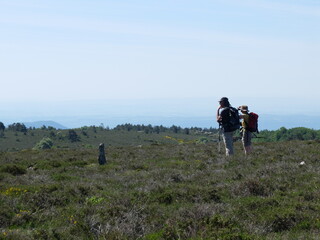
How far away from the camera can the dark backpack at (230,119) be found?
16766 millimetres

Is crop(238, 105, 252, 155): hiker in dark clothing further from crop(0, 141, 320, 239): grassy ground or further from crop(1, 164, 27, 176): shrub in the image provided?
crop(1, 164, 27, 176): shrub

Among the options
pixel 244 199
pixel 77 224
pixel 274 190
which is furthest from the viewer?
pixel 274 190

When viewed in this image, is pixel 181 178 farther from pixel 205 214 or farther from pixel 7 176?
pixel 7 176

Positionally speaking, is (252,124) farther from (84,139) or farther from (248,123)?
(84,139)

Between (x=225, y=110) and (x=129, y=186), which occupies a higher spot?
(x=225, y=110)

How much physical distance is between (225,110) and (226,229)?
11294 mm

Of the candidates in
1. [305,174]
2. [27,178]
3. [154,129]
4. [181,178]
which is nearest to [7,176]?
[27,178]

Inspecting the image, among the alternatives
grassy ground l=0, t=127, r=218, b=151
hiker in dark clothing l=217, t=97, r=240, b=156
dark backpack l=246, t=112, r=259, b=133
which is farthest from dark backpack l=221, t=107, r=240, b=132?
grassy ground l=0, t=127, r=218, b=151

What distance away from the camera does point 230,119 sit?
16.8 meters

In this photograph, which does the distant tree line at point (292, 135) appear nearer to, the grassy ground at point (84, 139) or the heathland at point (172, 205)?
the grassy ground at point (84, 139)

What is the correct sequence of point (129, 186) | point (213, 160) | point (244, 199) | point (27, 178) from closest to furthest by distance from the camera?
1. point (244, 199)
2. point (129, 186)
3. point (27, 178)
4. point (213, 160)

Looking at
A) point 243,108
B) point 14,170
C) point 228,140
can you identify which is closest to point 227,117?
point 228,140

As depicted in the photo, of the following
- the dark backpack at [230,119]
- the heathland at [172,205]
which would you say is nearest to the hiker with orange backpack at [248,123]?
the dark backpack at [230,119]

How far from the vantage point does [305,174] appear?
456 inches
